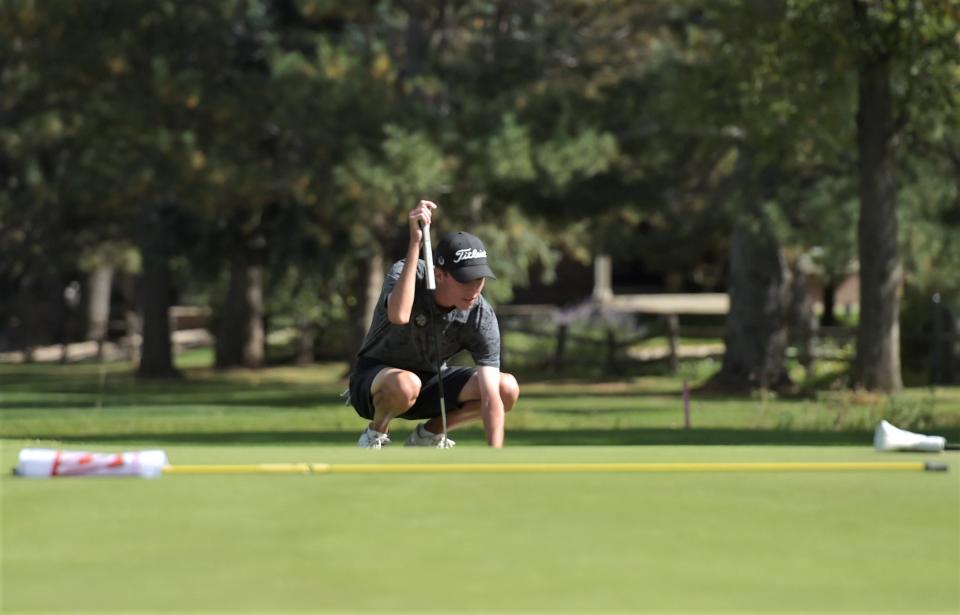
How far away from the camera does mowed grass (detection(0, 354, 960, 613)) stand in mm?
4344

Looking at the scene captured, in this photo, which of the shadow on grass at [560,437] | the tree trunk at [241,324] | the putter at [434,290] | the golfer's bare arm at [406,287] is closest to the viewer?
the golfer's bare arm at [406,287]

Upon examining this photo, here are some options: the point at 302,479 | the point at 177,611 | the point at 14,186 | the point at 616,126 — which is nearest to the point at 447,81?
the point at 616,126

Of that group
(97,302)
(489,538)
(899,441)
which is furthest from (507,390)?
(97,302)

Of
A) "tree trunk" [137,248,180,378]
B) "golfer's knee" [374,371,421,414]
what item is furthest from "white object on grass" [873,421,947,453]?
"tree trunk" [137,248,180,378]

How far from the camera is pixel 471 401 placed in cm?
1024

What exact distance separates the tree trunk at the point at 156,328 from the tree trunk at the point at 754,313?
1119 centimetres

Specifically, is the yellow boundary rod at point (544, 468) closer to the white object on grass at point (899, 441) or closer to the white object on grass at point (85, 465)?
the white object on grass at point (85, 465)

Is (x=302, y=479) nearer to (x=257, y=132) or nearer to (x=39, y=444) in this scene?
(x=39, y=444)

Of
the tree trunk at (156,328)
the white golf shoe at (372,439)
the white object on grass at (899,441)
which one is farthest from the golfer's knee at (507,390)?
the tree trunk at (156,328)

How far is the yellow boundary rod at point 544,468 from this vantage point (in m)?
6.41

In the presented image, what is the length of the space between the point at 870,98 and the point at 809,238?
4.22 meters

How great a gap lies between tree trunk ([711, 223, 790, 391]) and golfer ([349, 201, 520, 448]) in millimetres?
19091

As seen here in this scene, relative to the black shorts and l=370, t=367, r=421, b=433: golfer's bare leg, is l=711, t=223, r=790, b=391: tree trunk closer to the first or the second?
the black shorts

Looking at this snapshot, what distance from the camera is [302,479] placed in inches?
245
